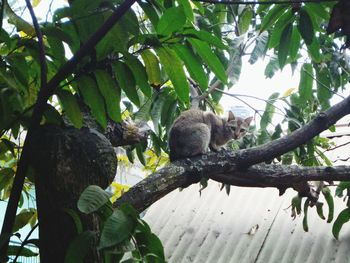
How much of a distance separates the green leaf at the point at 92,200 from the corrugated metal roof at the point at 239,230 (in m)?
2.45

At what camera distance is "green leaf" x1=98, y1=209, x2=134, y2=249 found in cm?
114

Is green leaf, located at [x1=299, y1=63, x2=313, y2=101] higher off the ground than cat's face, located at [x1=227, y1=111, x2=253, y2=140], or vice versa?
green leaf, located at [x1=299, y1=63, x2=313, y2=101]

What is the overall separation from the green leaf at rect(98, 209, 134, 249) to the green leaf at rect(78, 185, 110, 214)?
1.8 inches

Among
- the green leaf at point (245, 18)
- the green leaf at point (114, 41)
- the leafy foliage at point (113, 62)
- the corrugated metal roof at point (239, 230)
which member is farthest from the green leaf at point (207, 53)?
the corrugated metal roof at point (239, 230)

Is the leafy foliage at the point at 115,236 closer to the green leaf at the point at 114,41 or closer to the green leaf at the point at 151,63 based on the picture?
the green leaf at the point at 114,41

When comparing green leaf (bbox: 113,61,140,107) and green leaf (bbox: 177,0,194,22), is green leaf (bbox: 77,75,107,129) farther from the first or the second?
green leaf (bbox: 177,0,194,22)

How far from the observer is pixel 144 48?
1602mm

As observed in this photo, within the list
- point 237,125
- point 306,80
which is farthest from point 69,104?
point 237,125

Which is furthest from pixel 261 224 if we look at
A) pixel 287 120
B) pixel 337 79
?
pixel 337 79

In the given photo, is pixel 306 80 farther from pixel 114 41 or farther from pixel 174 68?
pixel 114 41

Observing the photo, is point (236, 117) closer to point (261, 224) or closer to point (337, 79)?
point (261, 224)

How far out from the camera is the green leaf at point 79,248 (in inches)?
48.5

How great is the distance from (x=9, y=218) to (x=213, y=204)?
3002mm

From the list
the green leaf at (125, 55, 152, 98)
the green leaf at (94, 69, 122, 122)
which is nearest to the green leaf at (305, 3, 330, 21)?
the green leaf at (125, 55, 152, 98)
